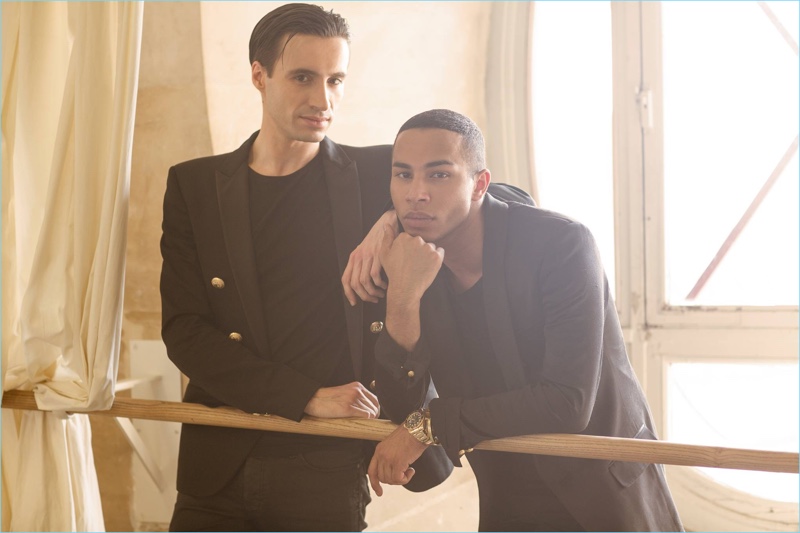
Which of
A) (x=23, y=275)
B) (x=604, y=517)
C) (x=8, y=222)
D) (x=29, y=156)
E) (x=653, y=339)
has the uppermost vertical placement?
(x=29, y=156)

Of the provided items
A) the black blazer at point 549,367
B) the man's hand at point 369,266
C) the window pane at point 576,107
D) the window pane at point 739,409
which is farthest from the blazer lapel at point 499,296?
the window pane at point 739,409

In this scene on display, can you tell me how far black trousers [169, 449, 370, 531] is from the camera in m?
1.95

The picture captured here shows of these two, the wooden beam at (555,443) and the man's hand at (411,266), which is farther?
the man's hand at (411,266)

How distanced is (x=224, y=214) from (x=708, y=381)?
1809mm

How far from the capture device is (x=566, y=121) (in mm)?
2969

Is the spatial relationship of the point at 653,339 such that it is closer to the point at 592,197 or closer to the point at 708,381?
the point at 708,381

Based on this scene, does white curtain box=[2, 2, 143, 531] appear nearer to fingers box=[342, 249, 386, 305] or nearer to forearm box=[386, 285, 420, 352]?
fingers box=[342, 249, 386, 305]

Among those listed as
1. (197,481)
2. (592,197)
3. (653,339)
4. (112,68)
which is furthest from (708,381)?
(112,68)

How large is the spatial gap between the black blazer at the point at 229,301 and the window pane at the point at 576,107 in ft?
3.81

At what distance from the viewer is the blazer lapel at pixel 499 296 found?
174cm

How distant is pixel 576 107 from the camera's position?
298cm

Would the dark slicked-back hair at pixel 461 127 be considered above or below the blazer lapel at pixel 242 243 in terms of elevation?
above

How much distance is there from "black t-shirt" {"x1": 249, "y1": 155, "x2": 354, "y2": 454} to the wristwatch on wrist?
0.24 meters

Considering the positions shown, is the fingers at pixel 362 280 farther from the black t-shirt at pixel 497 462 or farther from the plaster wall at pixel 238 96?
the plaster wall at pixel 238 96
